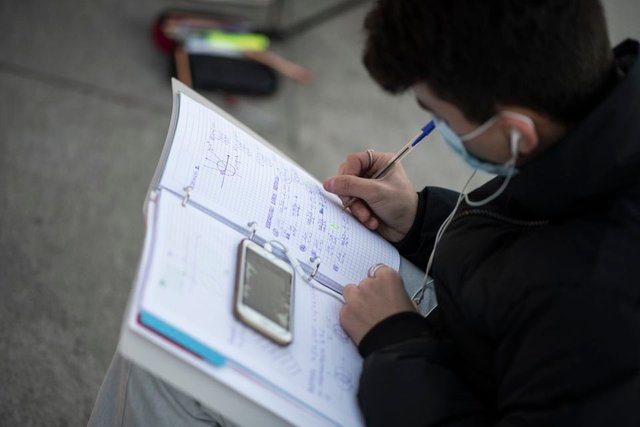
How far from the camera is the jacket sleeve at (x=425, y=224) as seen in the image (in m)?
1.05

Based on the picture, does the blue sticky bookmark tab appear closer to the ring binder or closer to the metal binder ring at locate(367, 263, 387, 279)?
the ring binder

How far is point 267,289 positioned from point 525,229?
32cm

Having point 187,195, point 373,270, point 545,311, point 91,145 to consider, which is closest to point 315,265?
point 373,270

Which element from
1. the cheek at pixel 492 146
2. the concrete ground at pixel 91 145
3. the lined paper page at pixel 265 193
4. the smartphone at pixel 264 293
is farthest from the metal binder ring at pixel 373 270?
the concrete ground at pixel 91 145

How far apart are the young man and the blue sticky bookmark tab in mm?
202

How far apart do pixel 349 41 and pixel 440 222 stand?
145cm

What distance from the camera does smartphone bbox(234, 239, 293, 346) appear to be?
0.74 metres

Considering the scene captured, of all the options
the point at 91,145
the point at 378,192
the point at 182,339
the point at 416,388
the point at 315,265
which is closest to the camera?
the point at 182,339

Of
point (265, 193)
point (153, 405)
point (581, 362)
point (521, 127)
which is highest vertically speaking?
point (521, 127)

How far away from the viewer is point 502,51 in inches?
26.7

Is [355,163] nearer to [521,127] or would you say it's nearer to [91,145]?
[521,127]

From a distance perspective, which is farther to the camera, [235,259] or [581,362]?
[235,259]

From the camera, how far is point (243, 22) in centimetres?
219

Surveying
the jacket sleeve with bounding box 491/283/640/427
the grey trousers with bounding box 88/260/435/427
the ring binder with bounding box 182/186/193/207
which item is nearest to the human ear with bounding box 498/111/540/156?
the jacket sleeve with bounding box 491/283/640/427
